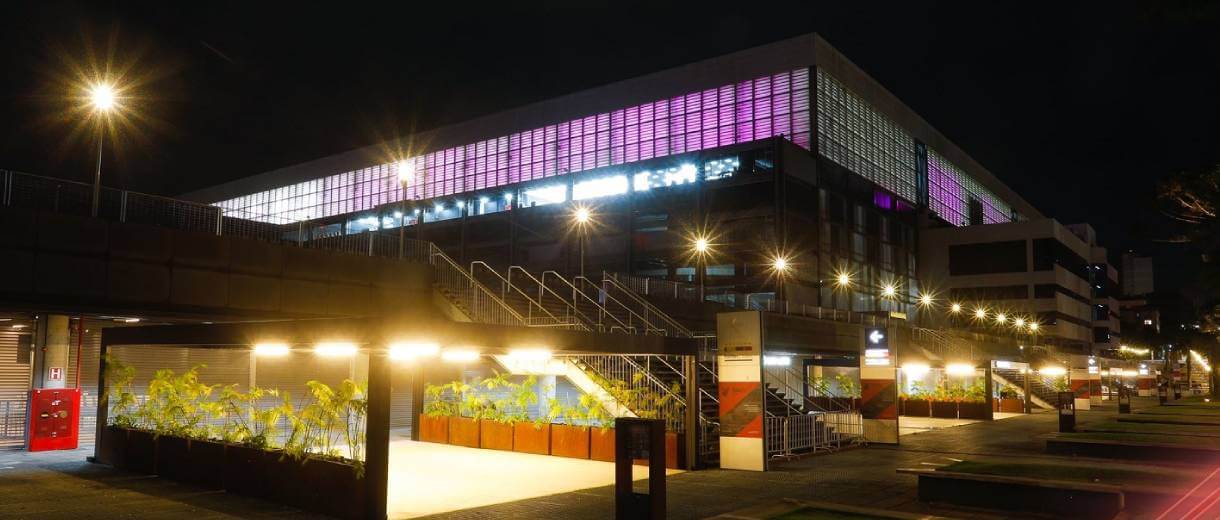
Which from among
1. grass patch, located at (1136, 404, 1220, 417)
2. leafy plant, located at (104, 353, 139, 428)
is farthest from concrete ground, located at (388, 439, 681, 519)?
grass patch, located at (1136, 404, 1220, 417)

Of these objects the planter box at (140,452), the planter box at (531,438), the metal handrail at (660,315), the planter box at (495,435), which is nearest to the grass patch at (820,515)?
the planter box at (531,438)

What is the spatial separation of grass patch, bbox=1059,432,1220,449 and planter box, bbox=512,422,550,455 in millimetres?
13623

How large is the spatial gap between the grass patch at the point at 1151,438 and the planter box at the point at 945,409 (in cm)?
1230

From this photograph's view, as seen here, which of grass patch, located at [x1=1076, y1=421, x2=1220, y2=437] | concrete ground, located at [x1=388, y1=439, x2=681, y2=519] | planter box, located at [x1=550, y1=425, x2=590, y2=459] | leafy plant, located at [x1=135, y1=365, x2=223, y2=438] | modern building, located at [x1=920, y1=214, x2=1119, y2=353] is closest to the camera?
concrete ground, located at [x1=388, y1=439, x2=681, y2=519]

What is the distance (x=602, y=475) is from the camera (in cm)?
1809

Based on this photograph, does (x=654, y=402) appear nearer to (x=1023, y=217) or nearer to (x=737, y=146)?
(x=737, y=146)

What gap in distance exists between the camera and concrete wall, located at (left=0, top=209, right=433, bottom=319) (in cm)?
1920

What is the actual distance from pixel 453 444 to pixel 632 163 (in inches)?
1834

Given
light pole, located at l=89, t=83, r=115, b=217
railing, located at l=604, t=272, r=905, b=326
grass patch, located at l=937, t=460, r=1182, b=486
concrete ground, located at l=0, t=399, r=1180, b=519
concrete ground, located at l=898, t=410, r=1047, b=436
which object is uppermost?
light pole, located at l=89, t=83, r=115, b=217

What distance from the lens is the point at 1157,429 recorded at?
93.9ft

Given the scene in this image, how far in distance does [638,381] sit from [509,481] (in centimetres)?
568

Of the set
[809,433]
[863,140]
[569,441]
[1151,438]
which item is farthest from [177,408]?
[863,140]

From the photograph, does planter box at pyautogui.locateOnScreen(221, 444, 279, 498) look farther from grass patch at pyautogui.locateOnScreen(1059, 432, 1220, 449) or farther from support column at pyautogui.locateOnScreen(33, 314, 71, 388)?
grass patch at pyautogui.locateOnScreen(1059, 432, 1220, 449)

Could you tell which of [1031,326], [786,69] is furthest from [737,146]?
[1031,326]
